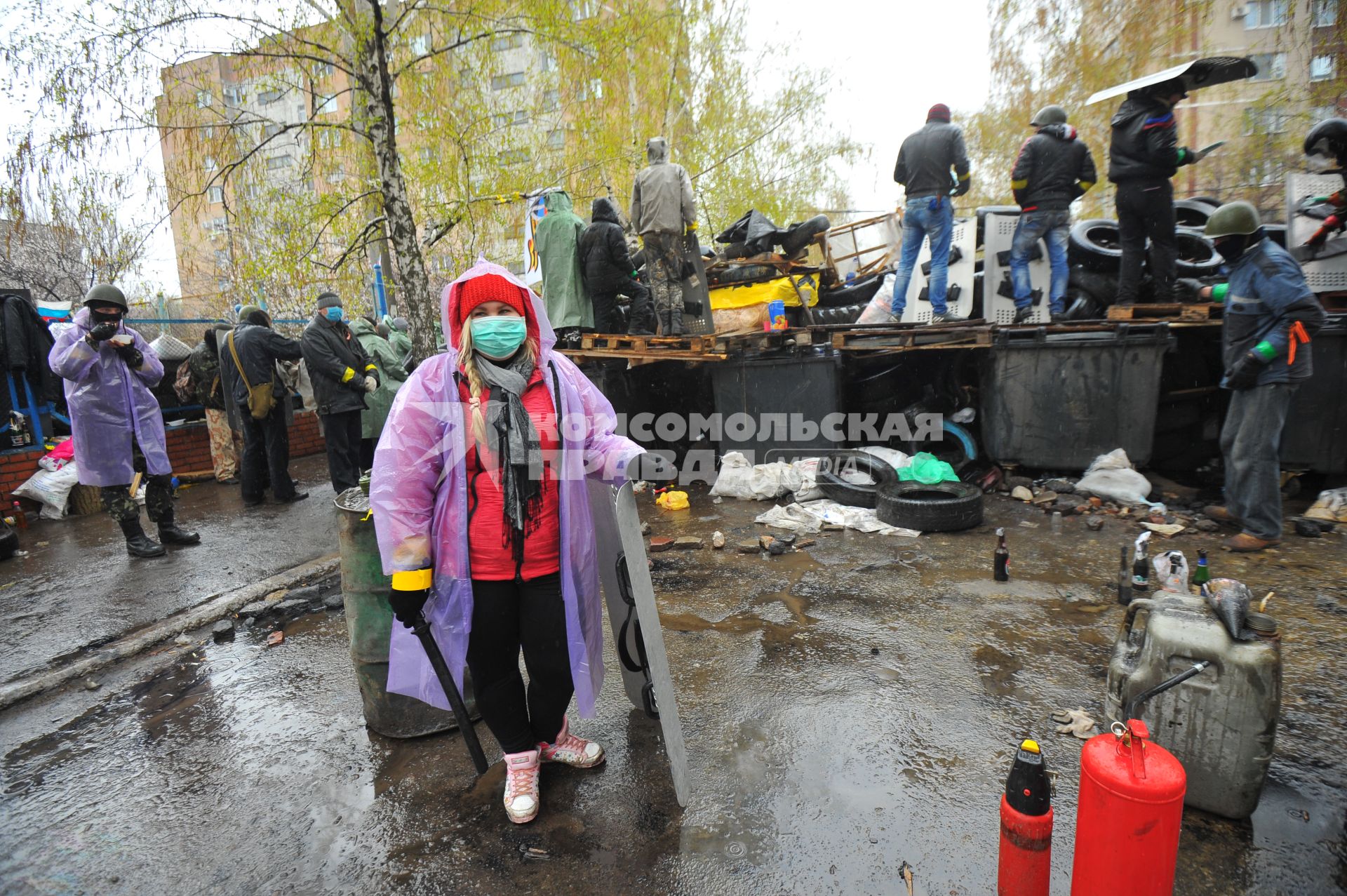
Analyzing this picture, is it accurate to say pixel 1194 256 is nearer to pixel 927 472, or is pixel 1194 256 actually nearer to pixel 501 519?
pixel 927 472

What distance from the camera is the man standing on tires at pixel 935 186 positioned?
6.48m

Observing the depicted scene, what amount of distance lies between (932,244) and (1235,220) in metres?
2.96

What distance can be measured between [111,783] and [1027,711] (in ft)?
12.7

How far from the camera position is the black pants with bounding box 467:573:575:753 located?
229 cm

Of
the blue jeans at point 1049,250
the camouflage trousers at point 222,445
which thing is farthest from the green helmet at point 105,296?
the blue jeans at point 1049,250

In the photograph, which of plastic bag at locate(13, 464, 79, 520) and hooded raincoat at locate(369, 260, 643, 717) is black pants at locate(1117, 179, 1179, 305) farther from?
plastic bag at locate(13, 464, 79, 520)

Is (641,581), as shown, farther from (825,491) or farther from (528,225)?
(528,225)

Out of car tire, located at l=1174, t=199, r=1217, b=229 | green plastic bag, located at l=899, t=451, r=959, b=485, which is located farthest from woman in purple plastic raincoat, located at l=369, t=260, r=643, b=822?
car tire, located at l=1174, t=199, r=1217, b=229

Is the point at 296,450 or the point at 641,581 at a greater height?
the point at 641,581

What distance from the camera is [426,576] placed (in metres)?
2.18

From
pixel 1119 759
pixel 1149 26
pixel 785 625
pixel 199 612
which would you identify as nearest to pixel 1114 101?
pixel 1149 26

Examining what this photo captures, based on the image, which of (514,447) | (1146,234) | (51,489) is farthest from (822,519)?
(51,489)

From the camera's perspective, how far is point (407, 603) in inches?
85.0

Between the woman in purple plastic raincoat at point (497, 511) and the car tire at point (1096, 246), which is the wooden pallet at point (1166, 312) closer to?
the car tire at point (1096, 246)
